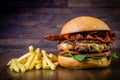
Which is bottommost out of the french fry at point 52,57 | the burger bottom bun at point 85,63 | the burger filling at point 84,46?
the burger bottom bun at point 85,63

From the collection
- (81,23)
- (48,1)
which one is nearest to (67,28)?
(81,23)

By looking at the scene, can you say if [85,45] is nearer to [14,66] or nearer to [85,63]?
[85,63]

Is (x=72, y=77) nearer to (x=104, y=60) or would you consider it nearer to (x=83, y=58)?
(x=83, y=58)

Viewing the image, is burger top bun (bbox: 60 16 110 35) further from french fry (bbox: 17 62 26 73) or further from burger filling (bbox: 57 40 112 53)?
french fry (bbox: 17 62 26 73)

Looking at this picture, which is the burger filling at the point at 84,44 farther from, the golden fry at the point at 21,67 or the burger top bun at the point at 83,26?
the golden fry at the point at 21,67

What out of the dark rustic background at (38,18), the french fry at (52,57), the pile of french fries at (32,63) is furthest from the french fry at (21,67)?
the dark rustic background at (38,18)
